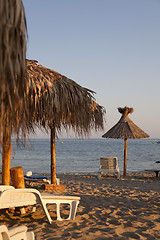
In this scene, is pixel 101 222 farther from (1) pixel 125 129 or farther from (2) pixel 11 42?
(1) pixel 125 129

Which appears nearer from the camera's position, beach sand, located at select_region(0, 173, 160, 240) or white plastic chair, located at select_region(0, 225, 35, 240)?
white plastic chair, located at select_region(0, 225, 35, 240)

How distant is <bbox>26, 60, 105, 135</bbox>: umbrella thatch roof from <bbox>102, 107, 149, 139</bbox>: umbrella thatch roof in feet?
14.2

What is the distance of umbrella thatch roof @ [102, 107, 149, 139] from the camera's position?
32.1 ft

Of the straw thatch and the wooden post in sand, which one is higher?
the straw thatch

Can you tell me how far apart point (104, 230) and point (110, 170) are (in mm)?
6116

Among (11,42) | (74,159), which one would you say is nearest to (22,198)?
(11,42)

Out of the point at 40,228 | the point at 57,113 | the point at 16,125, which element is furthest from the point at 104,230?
the point at 57,113

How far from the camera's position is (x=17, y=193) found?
135 inches

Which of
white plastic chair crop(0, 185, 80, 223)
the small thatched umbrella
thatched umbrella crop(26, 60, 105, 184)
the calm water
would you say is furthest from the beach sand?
the small thatched umbrella

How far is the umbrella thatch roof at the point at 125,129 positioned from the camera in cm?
977

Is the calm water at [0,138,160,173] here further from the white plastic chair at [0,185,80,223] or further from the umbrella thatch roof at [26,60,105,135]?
the umbrella thatch roof at [26,60,105,135]

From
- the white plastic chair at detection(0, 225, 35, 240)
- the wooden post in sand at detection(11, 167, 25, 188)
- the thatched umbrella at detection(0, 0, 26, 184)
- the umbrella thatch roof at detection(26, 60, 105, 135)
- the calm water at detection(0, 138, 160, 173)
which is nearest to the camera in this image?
the thatched umbrella at detection(0, 0, 26, 184)

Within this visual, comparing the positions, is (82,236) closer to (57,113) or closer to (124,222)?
(124,222)

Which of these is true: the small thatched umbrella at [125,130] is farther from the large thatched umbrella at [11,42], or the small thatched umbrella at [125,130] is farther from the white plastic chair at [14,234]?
the large thatched umbrella at [11,42]
